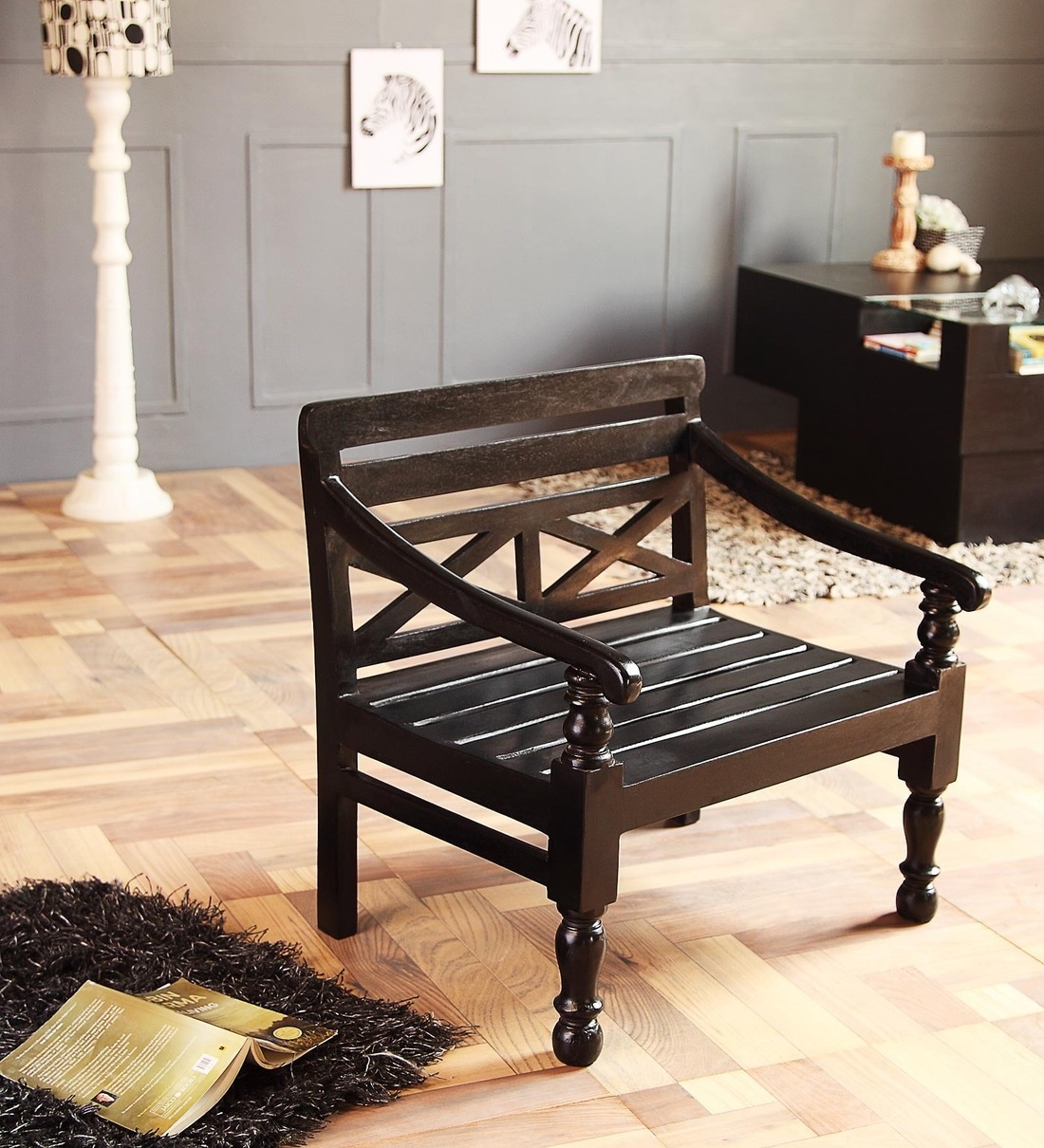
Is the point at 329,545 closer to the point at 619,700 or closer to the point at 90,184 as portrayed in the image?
the point at 619,700

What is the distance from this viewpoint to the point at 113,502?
15.6 feet

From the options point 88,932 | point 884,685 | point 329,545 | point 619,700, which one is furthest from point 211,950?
point 884,685

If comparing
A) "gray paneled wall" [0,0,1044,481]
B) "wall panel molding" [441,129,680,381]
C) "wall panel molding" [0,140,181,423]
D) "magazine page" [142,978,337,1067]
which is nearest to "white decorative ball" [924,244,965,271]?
"gray paneled wall" [0,0,1044,481]

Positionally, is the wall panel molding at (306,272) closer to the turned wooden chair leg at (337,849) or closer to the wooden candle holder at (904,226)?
the wooden candle holder at (904,226)

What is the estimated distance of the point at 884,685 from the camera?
244cm

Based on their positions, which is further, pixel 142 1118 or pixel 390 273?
pixel 390 273

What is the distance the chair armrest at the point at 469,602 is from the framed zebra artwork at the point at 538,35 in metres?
3.38

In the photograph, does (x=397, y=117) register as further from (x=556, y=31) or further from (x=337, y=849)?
(x=337, y=849)

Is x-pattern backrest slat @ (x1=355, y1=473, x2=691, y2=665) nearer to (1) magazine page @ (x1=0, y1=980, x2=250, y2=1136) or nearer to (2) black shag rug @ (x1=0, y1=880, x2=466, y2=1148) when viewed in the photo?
(2) black shag rug @ (x1=0, y1=880, x2=466, y2=1148)

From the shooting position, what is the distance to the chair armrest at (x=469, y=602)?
1975mm

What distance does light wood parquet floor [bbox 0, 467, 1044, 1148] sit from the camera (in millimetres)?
2070

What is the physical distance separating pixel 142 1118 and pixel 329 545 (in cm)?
77

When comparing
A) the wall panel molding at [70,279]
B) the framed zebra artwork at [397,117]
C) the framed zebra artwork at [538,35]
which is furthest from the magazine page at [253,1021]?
the framed zebra artwork at [538,35]

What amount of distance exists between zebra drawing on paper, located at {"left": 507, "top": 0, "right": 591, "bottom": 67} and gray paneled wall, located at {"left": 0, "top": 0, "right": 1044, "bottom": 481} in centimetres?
9
